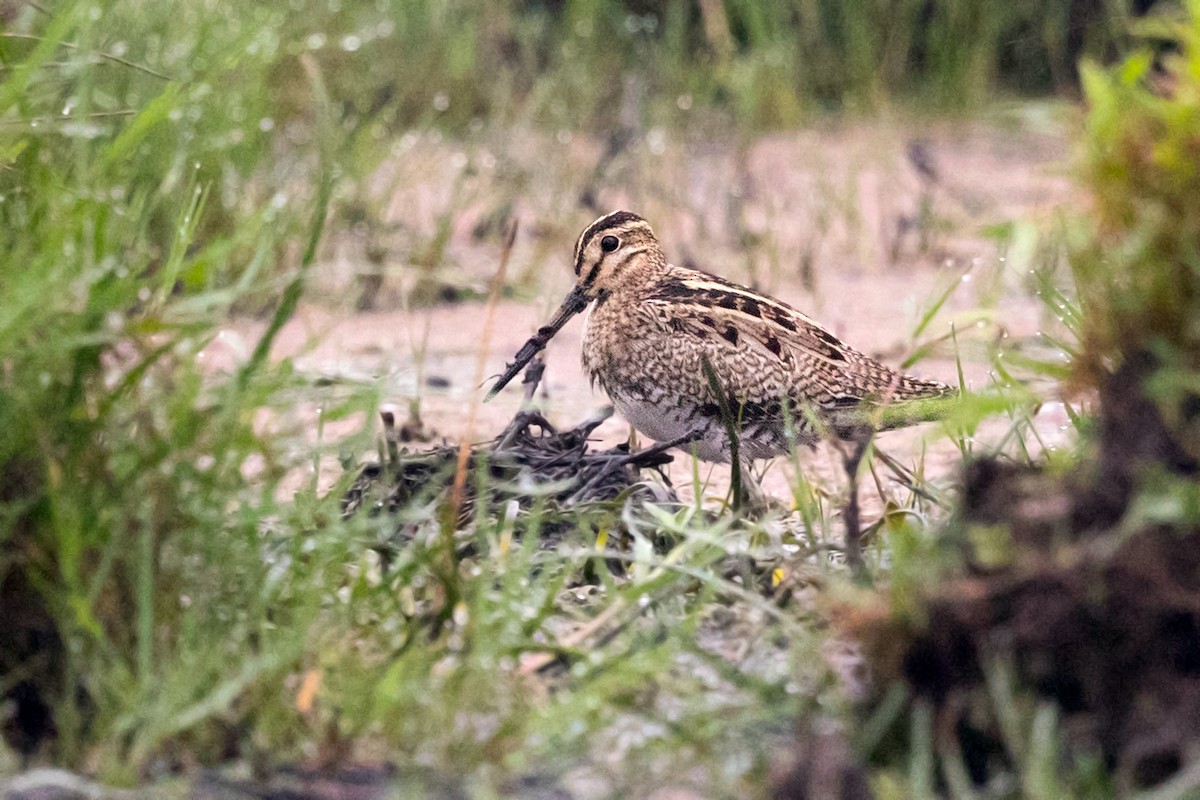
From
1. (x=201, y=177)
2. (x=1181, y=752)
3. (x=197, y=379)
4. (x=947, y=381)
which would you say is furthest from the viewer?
(x=947, y=381)

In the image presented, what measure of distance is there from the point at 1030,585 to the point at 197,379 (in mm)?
1214

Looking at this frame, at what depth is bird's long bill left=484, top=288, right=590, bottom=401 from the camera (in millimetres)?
4371

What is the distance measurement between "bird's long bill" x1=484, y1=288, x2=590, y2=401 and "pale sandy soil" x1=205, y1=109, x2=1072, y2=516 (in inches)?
11.1

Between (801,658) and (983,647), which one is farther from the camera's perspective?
(801,658)

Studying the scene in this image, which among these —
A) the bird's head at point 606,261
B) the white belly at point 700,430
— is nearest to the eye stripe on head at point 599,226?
the bird's head at point 606,261

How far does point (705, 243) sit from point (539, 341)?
2995 millimetres

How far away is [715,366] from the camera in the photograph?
423 centimetres

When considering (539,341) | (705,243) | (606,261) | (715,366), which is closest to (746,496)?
(715,366)

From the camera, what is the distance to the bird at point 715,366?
4195 millimetres

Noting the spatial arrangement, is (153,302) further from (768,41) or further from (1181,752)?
(768,41)

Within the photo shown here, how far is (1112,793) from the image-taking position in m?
2.15

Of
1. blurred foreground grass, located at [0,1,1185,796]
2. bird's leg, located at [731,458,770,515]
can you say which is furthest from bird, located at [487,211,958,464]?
blurred foreground grass, located at [0,1,1185,796]

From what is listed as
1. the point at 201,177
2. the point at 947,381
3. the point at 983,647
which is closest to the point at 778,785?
the point at 983,647

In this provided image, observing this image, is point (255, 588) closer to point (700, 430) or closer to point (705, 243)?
point (700, 430)
